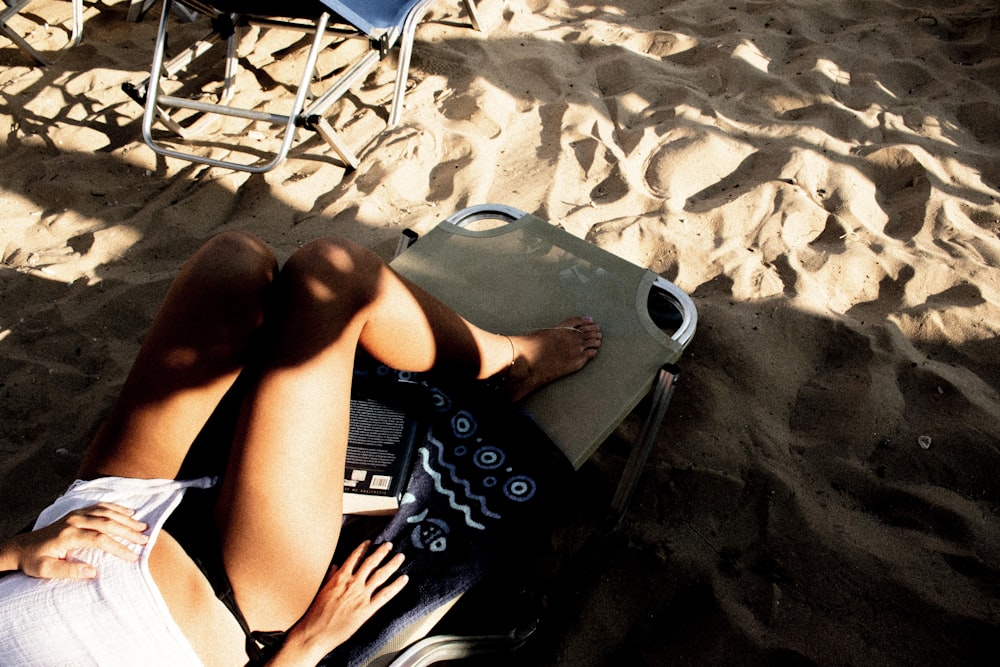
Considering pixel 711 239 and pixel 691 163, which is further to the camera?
pixel 691 163

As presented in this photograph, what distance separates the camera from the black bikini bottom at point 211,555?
123 centimetres

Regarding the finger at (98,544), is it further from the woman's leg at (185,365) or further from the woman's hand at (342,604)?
the woman's hand at (342,604)

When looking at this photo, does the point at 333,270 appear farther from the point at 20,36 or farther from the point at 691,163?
the point at 20,36

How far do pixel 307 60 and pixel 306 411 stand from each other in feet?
7.02

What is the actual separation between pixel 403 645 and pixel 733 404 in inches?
46.3

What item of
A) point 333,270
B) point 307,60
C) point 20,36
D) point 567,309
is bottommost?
point 20,36

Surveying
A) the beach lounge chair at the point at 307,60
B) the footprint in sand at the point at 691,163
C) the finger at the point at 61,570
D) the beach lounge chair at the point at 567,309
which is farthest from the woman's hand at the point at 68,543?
the footprint in sand at the point at 691,163

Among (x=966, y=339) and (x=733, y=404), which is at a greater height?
(x=966, y=339)

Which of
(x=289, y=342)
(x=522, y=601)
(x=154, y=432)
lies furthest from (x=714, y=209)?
(x=154, y=432)

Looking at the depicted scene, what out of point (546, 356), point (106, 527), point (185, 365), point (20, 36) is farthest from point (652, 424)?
point (20, 36)

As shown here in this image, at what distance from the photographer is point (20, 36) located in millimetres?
3697

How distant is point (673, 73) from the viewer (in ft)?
10.3

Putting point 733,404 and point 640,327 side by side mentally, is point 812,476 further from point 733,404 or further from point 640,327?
point 640,327

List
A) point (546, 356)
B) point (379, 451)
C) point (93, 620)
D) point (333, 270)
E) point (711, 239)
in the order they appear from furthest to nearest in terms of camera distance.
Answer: point (711, 239) < point (546, 356) < point (379, 451) < point (333, 270) < point (93, 620)
